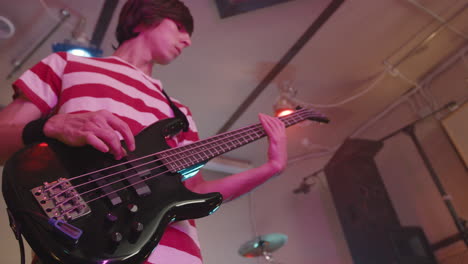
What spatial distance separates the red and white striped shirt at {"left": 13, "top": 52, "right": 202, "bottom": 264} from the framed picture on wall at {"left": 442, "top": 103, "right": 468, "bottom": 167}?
7.63 feet

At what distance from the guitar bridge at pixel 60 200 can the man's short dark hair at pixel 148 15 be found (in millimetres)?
822

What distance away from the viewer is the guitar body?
1.62ft

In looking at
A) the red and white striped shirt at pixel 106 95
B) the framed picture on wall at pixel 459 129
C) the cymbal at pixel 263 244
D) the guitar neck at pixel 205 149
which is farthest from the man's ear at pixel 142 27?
the framed picture on wall at pixel 459 129

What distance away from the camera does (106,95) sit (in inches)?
33.4

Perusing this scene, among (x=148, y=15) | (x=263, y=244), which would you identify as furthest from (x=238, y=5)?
(x=263, y=244)

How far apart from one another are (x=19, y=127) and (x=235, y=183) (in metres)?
0.57

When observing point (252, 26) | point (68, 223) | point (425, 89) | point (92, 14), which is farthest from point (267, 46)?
point (68, 223)

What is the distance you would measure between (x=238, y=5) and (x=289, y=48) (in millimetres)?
600

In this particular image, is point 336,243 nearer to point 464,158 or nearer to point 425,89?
point 464,158

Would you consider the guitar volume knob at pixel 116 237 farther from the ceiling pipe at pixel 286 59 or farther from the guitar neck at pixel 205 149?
the ceiling pipe at pixel 286 59

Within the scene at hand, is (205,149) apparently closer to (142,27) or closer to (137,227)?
(137,227)

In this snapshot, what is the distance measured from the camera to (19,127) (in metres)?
0.69

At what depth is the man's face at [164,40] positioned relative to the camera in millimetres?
1180

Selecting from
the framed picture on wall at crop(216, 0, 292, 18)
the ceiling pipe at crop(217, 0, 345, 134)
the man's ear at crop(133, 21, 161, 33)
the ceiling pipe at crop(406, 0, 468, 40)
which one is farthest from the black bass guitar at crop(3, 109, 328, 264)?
the ceiling pipe at crop(406, 0, 468, 40)
